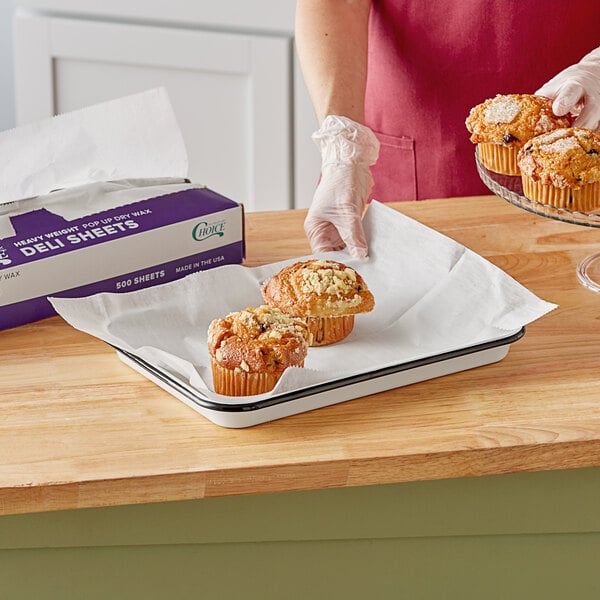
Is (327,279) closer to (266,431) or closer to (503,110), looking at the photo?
(266,431)

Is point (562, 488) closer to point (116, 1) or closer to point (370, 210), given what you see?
point (370, 210)

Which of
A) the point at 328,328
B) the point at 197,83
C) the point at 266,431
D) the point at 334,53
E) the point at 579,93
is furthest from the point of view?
the point at 197,83

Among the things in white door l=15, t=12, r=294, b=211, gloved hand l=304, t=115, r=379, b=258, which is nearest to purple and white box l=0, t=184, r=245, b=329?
gloved hand l=304, t=115, r=379, b=258

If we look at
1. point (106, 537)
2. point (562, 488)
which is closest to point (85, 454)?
point (106, 537)

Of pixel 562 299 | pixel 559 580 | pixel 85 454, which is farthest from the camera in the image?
pixel 562 299

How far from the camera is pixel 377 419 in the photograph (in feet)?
3.75

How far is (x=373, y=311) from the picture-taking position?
1414 mm

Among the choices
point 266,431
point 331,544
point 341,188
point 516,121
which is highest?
point 516,121

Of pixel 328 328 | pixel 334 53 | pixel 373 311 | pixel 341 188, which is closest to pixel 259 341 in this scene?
pixel 328 328

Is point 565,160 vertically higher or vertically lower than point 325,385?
higher

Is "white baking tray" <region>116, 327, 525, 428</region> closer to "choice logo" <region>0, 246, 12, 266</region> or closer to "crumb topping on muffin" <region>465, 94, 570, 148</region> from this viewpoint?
"choice logo" <region>0, 246, 12, 266</region>

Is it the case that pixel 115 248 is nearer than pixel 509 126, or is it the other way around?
pixel 115 248

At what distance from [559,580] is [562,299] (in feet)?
1.36

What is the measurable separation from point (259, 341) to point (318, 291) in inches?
7.0
